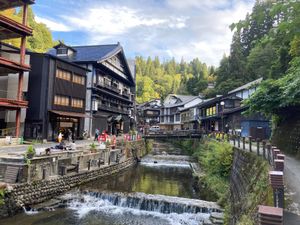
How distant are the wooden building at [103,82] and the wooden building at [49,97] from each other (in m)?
5.38

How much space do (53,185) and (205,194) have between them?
11001 mm

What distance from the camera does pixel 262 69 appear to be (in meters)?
57.9

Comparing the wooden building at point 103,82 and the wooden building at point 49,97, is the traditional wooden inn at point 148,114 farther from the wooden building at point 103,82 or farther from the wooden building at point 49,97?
the wooden building at point 49,97

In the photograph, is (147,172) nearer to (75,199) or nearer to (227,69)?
(75,199)

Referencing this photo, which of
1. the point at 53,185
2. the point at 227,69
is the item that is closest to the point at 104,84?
the point at 53,185

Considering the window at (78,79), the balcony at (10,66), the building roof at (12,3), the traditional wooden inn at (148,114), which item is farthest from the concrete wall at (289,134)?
the traditional wooden inn at (148,114)

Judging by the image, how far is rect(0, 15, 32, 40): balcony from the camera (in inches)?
1010

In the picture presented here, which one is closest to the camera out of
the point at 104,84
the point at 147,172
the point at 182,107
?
the point at 147,172

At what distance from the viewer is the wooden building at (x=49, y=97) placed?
99.7 feet

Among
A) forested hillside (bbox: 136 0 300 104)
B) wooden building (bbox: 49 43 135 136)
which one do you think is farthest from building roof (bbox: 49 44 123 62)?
forested hillside (bbox: 136 0 300 104)

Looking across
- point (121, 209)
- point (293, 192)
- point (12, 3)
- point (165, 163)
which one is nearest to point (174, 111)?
point (165, 163)

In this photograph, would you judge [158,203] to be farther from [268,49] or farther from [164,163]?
[268,49]

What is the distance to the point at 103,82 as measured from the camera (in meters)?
44.6

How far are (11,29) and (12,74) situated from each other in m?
5.69
